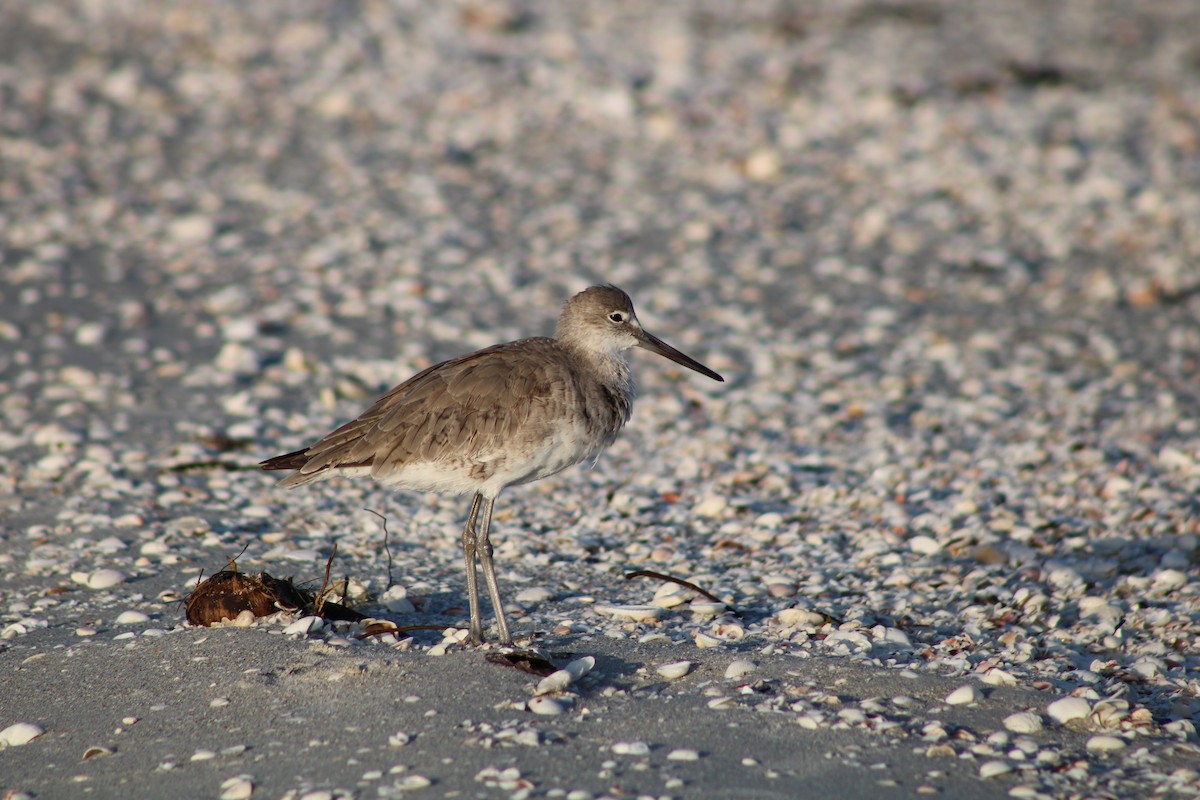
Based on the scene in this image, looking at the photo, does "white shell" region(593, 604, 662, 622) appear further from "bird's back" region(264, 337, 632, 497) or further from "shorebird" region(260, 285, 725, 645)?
"bird's back" region(264, 337, 632, 497)

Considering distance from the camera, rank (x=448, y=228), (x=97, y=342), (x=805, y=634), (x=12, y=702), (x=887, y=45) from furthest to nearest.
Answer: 1. (x=887, y=45)
2. (x=448, y=228)
3. (x=97, y=342)
4. (x=805, y=634)
5. (x=12, y=702)

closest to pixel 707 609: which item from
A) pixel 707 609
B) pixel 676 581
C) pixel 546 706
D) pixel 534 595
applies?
pixel 707 609

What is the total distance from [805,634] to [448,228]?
6.85 meters

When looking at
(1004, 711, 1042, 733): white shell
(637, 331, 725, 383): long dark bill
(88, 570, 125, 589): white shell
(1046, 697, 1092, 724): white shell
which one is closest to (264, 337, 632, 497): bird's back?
(637, 331, 725, 383): long dark bill

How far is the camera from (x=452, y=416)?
5863mm

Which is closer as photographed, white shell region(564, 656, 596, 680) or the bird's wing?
white shell region(564, 656, 596, 680)

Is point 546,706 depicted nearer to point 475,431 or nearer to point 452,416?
point 475,431

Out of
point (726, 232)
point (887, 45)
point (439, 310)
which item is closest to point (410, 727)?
point (439, 310)

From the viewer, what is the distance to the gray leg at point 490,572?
577 centimetres

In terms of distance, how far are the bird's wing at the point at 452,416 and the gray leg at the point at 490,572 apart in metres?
0.42

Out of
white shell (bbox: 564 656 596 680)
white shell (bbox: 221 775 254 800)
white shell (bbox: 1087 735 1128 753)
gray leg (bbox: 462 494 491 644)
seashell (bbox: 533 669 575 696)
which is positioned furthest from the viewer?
gray leg (bbox: 462 494 491 644)

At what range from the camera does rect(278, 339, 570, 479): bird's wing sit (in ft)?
19.0

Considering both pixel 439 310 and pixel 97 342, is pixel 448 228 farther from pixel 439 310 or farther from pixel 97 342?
pixel 97 342

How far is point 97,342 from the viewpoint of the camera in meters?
9.43
